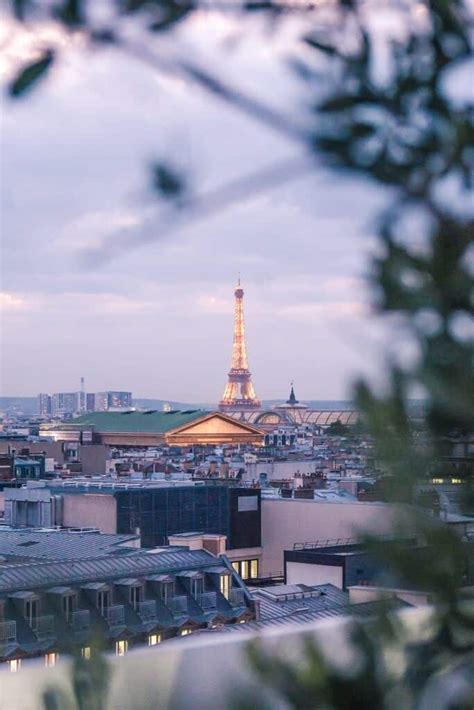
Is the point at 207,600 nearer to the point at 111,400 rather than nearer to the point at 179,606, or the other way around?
the point at 179,606

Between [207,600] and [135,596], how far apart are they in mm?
1093

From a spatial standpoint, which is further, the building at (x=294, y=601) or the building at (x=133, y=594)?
the building at (x=294, y=601)

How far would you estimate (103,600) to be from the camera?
1155cm

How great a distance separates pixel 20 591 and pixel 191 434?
143 feet

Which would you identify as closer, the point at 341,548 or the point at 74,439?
the point at 341,548

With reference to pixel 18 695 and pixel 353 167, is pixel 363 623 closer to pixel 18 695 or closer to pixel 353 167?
pixel 353 167

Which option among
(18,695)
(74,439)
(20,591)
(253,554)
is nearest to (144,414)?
(74,439)

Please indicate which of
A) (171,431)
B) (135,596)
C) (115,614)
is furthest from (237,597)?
(171,431)

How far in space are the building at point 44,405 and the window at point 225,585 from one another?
270 ft

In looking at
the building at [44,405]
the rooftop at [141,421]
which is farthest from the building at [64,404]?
the rooftop at [141,421]

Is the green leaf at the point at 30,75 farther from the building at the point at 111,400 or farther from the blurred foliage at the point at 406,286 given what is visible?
the building at the point at 111,400

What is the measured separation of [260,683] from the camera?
1.04 m

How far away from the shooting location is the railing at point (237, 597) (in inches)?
511

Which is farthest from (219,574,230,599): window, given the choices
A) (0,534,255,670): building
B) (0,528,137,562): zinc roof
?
(0,528,137,562): zinc roof
